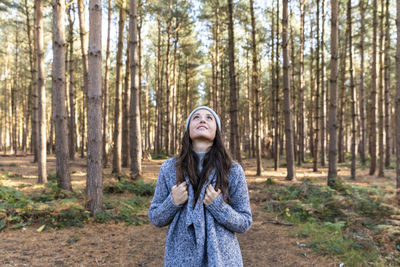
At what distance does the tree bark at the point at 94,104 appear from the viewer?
5805mm

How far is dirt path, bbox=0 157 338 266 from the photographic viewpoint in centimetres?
428

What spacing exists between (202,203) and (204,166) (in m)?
0.27

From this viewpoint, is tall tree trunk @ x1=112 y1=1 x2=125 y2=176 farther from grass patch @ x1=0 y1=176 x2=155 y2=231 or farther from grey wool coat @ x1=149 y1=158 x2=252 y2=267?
grey wool coat @ x1=149 y1=158 x2=252 y2=267

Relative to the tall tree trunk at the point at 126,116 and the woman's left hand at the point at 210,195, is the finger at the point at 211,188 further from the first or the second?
the tall tree trunk at the point at 126,116

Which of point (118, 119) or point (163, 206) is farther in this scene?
point (118, 119)

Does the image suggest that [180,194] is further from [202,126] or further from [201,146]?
[202,126]

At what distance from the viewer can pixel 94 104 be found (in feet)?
19.1

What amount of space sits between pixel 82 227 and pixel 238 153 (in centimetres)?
879

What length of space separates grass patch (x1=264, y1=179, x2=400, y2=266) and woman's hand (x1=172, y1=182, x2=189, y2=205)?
3.77 metres

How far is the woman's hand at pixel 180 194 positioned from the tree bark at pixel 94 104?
4.60 metres

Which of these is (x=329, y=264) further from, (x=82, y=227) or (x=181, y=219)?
(x=82, y=227)

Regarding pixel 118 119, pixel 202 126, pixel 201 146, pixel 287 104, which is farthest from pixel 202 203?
pixel 118 119

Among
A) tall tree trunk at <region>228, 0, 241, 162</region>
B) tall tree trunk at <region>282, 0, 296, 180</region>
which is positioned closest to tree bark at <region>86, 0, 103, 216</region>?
tall tree trunk at <region>228, 0, 241, 162</region>

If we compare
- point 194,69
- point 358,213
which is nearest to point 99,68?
point 358,213
